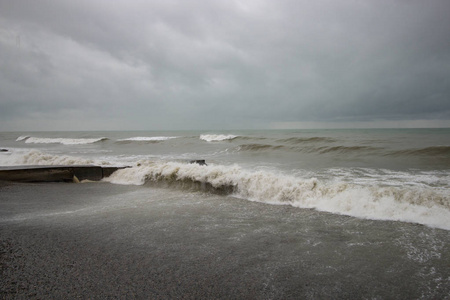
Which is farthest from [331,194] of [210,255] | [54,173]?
[54,173]

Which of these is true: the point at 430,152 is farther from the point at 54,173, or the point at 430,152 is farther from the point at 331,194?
the point at 54,173

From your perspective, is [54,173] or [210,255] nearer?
[210,255]

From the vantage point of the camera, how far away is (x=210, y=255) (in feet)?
9.64

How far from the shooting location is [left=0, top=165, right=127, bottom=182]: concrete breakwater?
307 inches

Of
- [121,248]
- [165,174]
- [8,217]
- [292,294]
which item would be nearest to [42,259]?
[121,248]

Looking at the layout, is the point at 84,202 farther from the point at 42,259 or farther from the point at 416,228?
the point at 416,228

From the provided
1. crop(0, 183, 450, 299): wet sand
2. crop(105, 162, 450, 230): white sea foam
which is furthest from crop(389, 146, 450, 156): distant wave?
crop(0, 183, 450, 299): wet sand

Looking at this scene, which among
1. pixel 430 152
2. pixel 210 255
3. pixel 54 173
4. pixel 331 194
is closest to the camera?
pixel 210 255

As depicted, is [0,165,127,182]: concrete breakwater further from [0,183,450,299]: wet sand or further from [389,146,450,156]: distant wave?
[389,146,450,156]: distant wave

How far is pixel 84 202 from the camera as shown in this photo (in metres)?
5.51

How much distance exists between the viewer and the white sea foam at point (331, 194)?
448cm

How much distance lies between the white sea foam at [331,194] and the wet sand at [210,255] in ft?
1.57

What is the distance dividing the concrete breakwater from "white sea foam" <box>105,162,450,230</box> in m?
1.82

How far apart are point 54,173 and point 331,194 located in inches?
326
